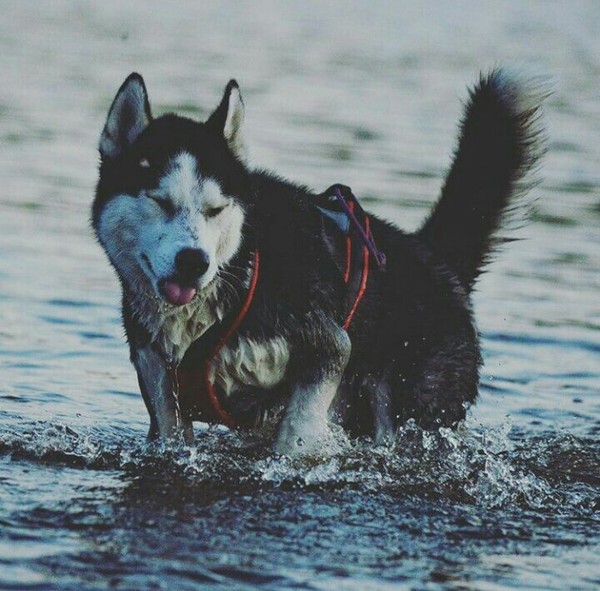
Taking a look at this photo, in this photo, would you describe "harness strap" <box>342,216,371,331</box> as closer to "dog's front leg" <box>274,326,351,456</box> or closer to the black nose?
"dog's front leg" <box>274,326,351,456</box>

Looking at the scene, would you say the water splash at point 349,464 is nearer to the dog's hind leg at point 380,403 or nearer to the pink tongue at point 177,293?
the dog's hind leg at point 380,403

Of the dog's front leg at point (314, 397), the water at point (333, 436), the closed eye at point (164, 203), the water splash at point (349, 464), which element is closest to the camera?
the water at point (333, 436)

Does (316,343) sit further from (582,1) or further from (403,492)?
(582,1)

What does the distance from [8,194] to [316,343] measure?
6.67 metres

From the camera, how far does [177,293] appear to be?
18.1 feet

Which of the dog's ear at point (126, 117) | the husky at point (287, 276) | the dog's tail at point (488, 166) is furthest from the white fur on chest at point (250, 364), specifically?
the dog's tail at point (488, 166)

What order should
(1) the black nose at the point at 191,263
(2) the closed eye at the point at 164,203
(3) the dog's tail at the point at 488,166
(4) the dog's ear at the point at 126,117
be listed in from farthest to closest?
(3) the dog's tail at the point at 488,166
(4) the dog's ear at the point at 126,117
(2) the closed eye at the point at 164,203
(1) the black nose at the point at 191,263

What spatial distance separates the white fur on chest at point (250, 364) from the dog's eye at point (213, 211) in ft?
1.74

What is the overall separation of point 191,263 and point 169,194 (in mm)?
277

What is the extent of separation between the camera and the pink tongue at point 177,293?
18.0ft

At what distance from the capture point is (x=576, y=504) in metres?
6.11

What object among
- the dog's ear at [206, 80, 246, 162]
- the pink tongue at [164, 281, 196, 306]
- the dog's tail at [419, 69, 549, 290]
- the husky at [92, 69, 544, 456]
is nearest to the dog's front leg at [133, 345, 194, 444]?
the husky at [92, 69, 544, 456]

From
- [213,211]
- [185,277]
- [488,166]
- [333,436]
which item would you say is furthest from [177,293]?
[488,166]

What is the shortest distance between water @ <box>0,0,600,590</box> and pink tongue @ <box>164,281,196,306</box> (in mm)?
765
